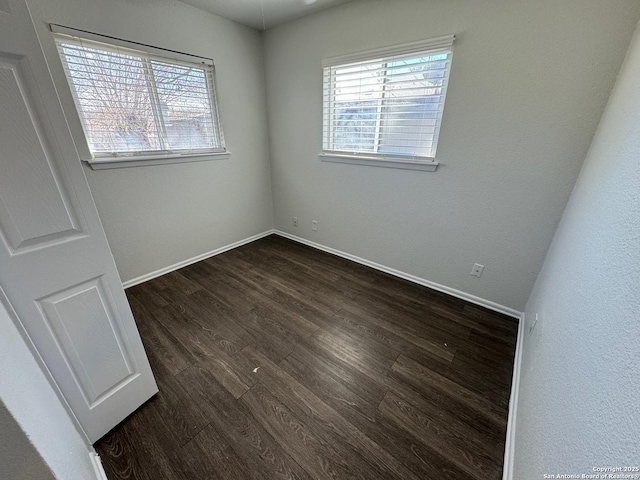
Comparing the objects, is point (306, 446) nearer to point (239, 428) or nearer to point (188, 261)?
point (239, 428)

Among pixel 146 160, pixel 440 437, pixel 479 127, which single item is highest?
pixel 479 127

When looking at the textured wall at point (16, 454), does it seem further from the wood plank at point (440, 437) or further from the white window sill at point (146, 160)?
the white window sill at point (146, 160)

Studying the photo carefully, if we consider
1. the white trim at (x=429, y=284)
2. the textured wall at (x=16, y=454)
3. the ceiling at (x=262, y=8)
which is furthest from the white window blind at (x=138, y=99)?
the textured wall at (x=16, y=454)

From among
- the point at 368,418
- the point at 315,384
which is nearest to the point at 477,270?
the point at 368,418

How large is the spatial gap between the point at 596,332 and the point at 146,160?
298 centimetres

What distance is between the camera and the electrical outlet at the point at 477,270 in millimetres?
2145

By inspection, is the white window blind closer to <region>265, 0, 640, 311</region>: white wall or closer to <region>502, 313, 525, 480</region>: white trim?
Answer: <region>265, 0, 640, 311</region>: white wall

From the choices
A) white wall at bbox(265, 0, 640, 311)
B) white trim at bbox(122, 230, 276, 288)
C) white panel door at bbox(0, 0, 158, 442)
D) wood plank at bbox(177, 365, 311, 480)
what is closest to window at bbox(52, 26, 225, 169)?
white wall at bbox(265, 0, 640, 311)

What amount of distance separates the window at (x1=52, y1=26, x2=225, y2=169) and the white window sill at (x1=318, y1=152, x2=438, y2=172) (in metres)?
1.32

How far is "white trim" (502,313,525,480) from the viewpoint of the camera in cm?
112

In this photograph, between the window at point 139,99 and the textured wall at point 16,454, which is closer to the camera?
the textured wall at point 16,454

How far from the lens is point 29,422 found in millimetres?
596

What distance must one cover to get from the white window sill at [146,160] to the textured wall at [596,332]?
2.95m

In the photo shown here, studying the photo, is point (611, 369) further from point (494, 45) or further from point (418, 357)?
point (494, 45)
